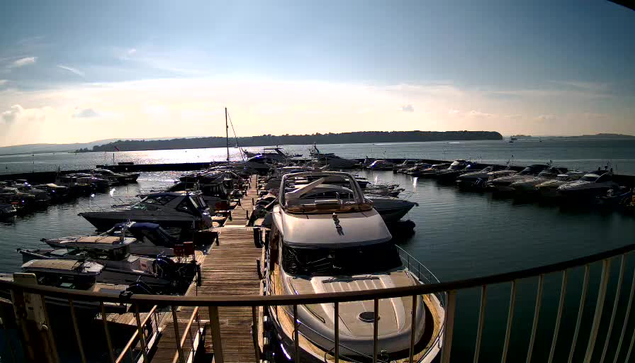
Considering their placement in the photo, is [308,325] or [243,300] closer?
[243,300]

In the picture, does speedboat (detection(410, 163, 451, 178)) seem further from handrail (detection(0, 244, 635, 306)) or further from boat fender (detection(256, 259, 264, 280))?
handrail (detection(0, 244, 635, 306))

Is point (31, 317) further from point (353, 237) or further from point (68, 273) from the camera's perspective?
point (68, 273)

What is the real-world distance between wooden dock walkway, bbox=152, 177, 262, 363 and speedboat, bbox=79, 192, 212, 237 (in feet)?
17.4

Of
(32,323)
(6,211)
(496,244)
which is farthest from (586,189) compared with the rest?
(6,211)

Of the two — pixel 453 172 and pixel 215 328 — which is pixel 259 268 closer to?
pixel 215 328

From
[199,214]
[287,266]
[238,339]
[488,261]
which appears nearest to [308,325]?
[287,266]

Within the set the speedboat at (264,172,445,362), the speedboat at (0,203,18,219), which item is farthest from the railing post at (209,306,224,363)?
the speedboat at (0,203,18,219)

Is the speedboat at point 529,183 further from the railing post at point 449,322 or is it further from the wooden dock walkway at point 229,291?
the railing post at point 449,322

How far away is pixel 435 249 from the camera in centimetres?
2078

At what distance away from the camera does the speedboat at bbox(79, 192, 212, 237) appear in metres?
22.3

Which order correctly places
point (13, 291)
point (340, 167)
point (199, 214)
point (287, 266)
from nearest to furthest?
1. point (13, 291)
2. point (287, 266)
3. point (199, 214)
4. point (340, 167)

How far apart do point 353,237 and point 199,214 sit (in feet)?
56.1

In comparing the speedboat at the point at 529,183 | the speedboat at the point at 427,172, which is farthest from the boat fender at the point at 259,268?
the speedboat at the point at 427,172

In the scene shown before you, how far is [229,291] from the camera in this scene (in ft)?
36.7
